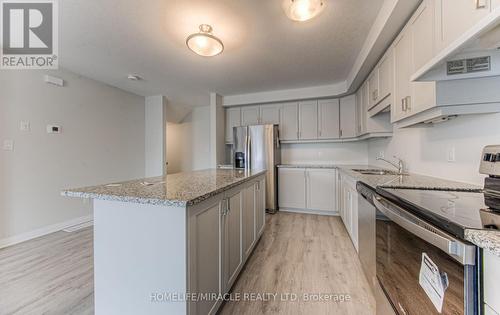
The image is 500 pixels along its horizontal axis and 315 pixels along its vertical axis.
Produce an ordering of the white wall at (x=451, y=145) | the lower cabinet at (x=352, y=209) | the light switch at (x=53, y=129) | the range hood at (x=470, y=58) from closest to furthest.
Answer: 1. the range hood at (x=470, y=58)
2. the white wall at (x=451, y=145)
3. the lower cabinet at (x=352, y=209)
4. the light switch at (x=53, y=129)

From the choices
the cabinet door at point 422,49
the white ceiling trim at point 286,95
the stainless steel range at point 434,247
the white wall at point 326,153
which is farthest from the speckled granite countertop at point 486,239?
the white wall at point 326,153

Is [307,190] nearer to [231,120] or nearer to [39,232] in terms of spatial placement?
[231,120]

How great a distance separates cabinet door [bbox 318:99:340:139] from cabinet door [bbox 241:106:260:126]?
1.24 metres

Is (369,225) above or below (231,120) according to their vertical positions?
below

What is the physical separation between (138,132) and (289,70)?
3.21m

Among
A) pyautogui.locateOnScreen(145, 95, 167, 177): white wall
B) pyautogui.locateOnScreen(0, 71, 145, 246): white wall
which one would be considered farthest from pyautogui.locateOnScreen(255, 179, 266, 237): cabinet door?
pyautogui.locateOnScreen(0, 71, 145, 246): white wall

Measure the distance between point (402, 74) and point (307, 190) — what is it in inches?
94.7

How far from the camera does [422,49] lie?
146 cm

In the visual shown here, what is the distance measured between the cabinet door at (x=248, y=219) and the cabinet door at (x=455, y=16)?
1720 millimetres

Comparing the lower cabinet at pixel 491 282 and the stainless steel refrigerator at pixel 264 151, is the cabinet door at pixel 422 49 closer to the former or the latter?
the lower cabinet at pixel 491 282

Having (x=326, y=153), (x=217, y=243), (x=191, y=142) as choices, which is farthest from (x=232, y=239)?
(x=191, y=142)

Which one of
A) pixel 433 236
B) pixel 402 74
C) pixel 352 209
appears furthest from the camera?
pixel 352 209

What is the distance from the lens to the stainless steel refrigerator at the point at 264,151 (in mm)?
3871

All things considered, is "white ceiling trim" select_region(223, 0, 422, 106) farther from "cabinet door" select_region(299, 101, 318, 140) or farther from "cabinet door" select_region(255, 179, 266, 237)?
"cabinet door" select_region(255, 179, 266, 237)
